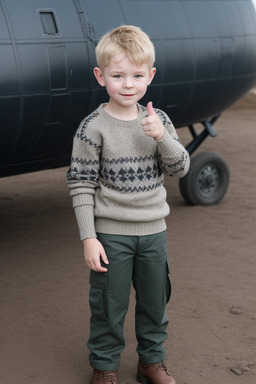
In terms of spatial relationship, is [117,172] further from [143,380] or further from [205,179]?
[205,179]

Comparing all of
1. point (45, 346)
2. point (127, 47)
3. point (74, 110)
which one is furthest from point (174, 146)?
point (74, 110)

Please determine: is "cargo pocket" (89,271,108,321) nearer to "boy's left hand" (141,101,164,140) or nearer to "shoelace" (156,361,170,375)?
"shoelace" (156,361,170,375)

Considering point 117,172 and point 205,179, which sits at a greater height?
point 117,172

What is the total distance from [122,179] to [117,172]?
0.13ft

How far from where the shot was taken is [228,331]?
4266 millimetres

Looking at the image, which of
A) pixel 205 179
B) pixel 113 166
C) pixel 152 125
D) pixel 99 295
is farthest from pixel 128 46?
pixel 205 179

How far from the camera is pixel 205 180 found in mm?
7328

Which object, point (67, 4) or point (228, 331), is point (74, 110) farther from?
point (228, 331)

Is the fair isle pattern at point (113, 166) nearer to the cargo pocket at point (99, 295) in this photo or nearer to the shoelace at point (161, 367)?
the cargo pocket at point (99, 295)

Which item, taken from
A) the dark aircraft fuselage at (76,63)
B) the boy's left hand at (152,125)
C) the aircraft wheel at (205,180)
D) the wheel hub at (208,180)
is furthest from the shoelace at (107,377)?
the wheel hub at (208,180)

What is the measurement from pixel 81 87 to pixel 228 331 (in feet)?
7.24

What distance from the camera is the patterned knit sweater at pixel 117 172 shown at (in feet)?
10.1

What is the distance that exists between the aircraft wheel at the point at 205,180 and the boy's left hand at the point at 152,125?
4.21 metres

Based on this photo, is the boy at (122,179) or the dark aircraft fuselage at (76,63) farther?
the dark aircraft fuselage at (76,63)
